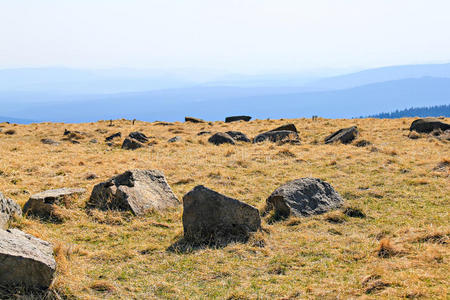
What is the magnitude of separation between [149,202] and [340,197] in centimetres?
663

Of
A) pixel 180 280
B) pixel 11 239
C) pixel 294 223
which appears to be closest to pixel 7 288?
pixel 11 239

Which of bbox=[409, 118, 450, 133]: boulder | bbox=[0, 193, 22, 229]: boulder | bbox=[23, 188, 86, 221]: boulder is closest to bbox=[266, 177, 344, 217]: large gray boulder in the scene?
bbox=[23, 188, 86, 221]: boulder

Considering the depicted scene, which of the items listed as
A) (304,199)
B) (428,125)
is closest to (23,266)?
(304,199)

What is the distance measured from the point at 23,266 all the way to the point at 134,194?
612cm

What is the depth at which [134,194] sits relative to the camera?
13320 millimetres

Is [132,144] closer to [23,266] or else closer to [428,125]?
[23,266]

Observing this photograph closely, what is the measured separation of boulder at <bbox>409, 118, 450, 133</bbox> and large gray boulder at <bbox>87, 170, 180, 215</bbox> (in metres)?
21.4

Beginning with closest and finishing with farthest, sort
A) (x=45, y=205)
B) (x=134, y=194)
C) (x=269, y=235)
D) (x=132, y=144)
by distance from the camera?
(x=269, y=235)
(x=45, y=205)
(x=134, y=194)
(x=132, y=144)

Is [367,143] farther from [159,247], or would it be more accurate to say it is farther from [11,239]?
[11,239]

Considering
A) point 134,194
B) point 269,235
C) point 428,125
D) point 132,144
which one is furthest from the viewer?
point 428,125

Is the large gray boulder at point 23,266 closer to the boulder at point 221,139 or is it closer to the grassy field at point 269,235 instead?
the grassy field at point 269,235

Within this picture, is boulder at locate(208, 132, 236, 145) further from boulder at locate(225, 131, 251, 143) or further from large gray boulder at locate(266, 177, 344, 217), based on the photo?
large gray boulder at locate(266, 177, 344, 217)

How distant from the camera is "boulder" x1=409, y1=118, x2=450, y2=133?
2748cm

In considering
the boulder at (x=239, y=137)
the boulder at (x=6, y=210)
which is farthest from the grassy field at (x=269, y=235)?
the boulder at (x=239, y=137)
